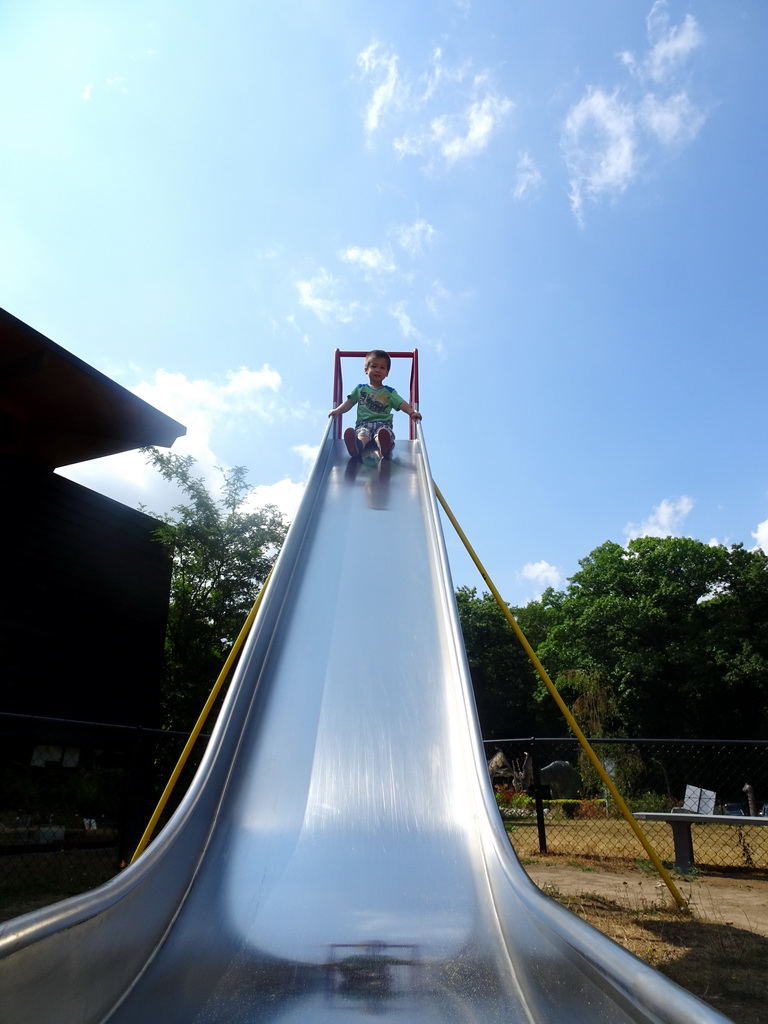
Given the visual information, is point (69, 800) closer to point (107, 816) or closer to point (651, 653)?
point (107, 816)

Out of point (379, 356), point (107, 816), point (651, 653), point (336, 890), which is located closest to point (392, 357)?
point (379, 356)

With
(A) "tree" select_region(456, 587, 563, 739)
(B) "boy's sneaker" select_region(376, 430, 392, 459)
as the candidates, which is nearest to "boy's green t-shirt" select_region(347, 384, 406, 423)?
(B) "boy's sneaker" select_region(376, 430, 392, 459)

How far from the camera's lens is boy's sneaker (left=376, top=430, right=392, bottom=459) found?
17.9 ft

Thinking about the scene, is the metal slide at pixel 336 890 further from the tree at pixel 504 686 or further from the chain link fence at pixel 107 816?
the tree at pixel 504 686

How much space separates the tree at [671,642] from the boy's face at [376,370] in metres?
17.2

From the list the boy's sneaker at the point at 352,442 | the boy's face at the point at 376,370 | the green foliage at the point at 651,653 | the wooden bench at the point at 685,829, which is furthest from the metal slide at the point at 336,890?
the green foliage at the point at 651,653

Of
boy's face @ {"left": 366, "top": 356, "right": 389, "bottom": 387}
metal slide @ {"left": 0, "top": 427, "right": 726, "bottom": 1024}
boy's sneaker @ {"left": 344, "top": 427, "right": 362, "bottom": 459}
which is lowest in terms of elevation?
metal slide @ {"left": 0, "top": 427, "right": 726, "bottom": 1024}

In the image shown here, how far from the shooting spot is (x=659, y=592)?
2900 centimetres

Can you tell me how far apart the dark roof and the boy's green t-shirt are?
3237 mm

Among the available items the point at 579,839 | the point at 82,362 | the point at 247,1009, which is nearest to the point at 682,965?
the point at 247,1009

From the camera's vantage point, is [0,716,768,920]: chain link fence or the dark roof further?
the dark roof

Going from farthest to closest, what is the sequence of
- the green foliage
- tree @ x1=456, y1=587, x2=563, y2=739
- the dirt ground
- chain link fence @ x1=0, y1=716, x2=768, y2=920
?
1. tree @ x1=456, y1=587, x2=563, y2=739
2. the green foliage
3. chain link fence @ x1=0, y1=716, x2=768, y2=920
4. the dirt ground

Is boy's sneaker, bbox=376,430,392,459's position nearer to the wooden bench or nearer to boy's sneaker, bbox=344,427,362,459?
boy's sneaker, bbox=344,427,362,459

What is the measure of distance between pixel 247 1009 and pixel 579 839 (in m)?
6.49
